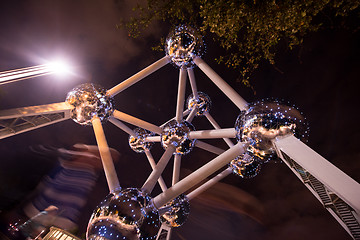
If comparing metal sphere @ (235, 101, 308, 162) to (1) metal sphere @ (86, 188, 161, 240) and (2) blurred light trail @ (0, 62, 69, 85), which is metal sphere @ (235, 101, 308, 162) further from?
(2) blurred light trail @ (0, 62, 69, 85)

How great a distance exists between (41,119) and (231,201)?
4.01 m

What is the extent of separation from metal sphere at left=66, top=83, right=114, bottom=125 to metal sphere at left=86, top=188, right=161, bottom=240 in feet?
3.07

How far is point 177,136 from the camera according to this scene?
7.40 ft

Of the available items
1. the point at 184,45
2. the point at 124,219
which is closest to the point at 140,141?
the point at 184,45

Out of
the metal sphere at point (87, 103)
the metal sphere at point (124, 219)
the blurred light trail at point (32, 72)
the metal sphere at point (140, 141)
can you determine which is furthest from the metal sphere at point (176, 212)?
the blurred light trail at point (32, 72)

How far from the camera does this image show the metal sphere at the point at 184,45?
2.29 metres

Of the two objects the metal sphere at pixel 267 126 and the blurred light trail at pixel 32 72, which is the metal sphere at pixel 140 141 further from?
the metal sphere at pixel 267 126

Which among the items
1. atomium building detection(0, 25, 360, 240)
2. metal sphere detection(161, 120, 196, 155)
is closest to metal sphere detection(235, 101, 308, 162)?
atomium building detection(0, 25, 360, 240)

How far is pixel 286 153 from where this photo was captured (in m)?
1.19

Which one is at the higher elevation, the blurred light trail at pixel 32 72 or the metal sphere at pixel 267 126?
the blurred light trail at pixel 32 72

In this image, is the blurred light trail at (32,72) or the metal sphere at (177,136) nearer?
the blurred light trail at (32,72)

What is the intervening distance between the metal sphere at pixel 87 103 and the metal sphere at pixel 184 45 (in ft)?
3.38

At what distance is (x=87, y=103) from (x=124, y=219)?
1245mm

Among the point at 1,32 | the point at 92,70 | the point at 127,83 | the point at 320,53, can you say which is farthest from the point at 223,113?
the point at 1,32
